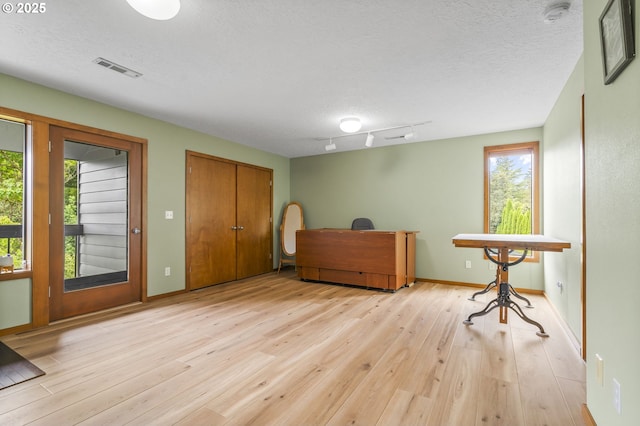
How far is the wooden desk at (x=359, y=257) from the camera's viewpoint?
4301 mm

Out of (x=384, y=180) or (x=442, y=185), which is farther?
(x=384, y=180)

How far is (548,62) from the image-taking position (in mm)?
2500

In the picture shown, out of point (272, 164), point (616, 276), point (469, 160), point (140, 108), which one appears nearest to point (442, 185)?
point (469, 160)

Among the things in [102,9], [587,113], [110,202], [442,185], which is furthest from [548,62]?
[110,202]

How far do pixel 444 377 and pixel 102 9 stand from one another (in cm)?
321

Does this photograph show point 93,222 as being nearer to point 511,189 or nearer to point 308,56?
point 308,56

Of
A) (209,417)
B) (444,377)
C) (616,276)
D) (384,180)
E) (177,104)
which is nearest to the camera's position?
(616,276)

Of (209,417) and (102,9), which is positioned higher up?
(102,9)

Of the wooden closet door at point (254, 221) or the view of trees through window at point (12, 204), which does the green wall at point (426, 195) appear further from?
the view of trees through window at point (12, 204)

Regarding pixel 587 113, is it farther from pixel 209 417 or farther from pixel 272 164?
pixel 272 164

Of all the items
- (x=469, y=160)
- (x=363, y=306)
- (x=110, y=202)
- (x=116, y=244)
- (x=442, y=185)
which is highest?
(x=469, y=160)

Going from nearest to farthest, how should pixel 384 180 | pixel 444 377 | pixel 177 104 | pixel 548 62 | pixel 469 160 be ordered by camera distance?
pixel 444 377 → pixel 548 62 → pixel 177 104 → pixel 469 160 → pixel 384 180

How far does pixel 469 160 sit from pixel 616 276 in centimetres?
377

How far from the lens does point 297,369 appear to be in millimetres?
2105
